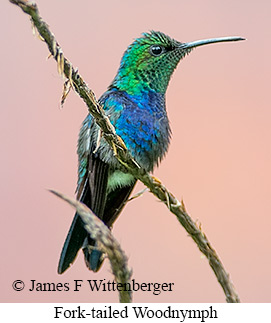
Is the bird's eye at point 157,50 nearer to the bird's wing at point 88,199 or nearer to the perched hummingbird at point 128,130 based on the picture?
the perched hummingbird at point 128,130

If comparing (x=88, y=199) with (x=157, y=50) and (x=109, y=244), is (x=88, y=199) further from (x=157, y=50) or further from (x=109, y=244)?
(x=109, y=244)

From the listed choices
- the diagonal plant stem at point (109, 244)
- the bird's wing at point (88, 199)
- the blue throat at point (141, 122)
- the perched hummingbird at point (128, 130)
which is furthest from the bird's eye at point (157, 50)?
the diagonal plant stem at point (109, 244)

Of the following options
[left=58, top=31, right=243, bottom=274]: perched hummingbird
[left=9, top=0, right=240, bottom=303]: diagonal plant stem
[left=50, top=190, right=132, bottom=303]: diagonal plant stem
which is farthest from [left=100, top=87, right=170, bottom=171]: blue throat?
[left=50, top=190, right=132, bottom=303]: diagonal plant stem

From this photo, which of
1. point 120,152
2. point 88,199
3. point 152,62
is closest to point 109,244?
point 120,152

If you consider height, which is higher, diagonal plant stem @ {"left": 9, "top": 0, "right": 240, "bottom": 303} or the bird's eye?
the bird's eye

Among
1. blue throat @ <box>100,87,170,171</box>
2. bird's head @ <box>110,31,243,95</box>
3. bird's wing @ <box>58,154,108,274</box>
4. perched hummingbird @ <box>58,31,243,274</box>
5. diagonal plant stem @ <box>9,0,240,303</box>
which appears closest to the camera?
diagonal plant stem @ <box>9,0,240,303</box>

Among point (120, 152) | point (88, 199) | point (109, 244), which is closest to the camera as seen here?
point (109, 244)

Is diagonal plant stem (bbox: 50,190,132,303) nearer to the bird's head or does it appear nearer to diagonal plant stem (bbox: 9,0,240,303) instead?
diagonal plant stem (bbox: 9,0,240,303)

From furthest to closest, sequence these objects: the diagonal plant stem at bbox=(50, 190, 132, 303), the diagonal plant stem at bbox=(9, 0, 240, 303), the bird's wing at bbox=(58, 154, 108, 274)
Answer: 1. the bird's wing at bbox=(58, 154, 108, 274)
2. the diagonal plant stem at bbox=(9, 0, 240, 303)
3. the diagonal plant stem at bbox=(50, 190, 132, 303)
